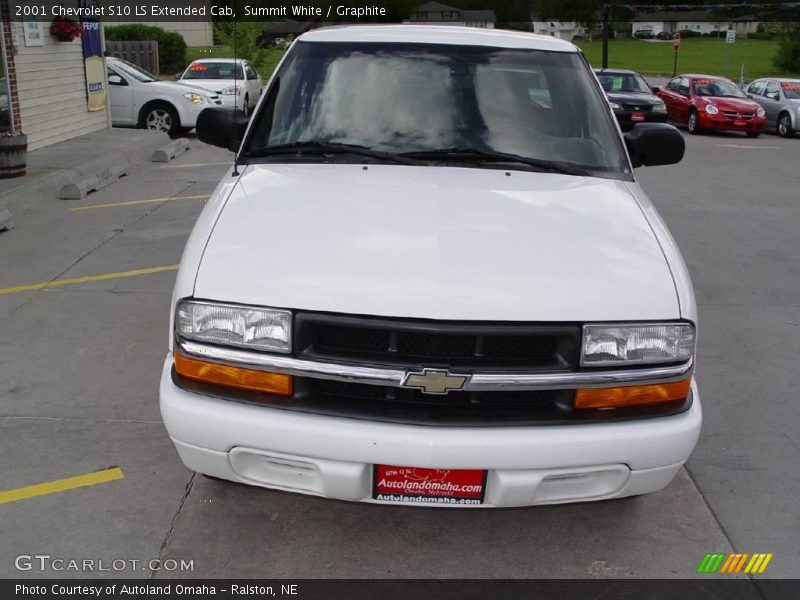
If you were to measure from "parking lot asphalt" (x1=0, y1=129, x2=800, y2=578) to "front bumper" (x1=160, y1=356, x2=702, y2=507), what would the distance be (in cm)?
44

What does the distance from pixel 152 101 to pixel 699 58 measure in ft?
183

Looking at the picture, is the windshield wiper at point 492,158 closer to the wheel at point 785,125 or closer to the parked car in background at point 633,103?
the parked car in background at point 633,103

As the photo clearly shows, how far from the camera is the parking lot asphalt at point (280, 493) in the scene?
10.7ft

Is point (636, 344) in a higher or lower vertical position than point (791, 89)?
higher

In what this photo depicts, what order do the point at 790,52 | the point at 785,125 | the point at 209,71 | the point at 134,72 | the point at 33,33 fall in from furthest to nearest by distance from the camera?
the point at 790,52 < the point at 785,125 < the point at 209,71 < the point at 134,72 < the point at 33,33

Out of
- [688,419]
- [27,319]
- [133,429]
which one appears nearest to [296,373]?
[688,419]

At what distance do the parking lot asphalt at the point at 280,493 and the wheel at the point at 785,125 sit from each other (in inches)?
591

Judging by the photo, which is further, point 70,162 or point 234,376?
point 70,162

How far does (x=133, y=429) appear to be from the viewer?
4.21 metres

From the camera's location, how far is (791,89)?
70.8 feet

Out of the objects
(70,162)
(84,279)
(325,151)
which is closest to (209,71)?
(70,162)

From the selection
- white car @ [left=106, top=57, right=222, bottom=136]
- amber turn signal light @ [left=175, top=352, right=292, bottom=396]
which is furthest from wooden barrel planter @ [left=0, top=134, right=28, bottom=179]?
amber turn signal light @ [left=175, top=352, right=292, bottom=396]

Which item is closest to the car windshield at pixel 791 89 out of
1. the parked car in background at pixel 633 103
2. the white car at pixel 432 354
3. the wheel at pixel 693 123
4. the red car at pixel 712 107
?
the red car at pixel 712 107

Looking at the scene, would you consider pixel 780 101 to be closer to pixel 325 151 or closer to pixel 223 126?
pixel 223 126
